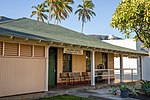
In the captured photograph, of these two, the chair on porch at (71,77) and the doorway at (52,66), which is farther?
the chair on porch at (71,77)

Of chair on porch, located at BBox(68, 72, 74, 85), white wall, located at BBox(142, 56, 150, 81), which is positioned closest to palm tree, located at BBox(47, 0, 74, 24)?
white wall, located at BBox(142, 56, 150, 81)

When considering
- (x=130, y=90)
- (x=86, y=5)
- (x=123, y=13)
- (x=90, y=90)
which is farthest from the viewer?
(x=86, y=5)

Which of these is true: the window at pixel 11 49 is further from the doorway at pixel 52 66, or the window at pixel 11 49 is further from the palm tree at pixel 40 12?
the palm tree at pixel 40 12

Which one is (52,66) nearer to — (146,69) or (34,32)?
(34,32)

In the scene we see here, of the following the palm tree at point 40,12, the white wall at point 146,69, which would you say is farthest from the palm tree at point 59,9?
the white wall at point 146,69

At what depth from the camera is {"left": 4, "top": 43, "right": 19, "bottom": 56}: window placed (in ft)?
33.3

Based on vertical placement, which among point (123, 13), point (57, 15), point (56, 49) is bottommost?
point (56, 49)

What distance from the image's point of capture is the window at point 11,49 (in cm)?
1015

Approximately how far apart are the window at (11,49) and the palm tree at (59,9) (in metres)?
30.2

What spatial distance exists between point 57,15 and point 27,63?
1194 inches

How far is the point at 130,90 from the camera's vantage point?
12320mm

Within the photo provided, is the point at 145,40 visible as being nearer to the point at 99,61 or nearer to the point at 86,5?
the point at 99,61

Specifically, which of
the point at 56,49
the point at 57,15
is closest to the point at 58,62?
the point at 56,49

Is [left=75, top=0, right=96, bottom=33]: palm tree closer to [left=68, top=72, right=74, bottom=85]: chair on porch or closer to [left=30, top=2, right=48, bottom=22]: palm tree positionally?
[left=30, top=2, right=48, bottom=22]: palm tree
